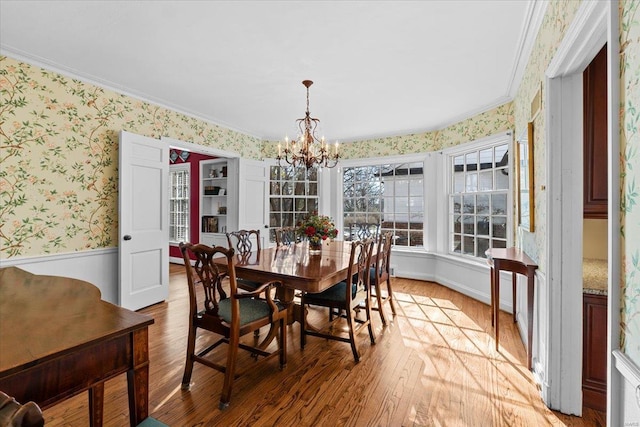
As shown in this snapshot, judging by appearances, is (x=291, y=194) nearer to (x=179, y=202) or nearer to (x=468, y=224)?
(x=179, y=202)

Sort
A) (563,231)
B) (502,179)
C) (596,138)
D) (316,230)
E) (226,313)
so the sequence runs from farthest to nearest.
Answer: (502,179)
(316,230)
(226,313)
(596,138)
(563,231)

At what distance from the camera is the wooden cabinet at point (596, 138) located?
1.94 m

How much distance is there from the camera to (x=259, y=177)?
5.39m

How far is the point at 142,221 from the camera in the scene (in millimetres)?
3621

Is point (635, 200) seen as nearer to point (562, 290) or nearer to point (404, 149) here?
point (562, 290)

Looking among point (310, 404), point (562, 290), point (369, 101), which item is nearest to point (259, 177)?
point (369, 101)

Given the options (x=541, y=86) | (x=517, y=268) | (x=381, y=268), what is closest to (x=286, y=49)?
(x=541, y=86)

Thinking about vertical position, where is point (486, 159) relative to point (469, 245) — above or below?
above

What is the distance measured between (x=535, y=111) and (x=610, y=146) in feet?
4.79

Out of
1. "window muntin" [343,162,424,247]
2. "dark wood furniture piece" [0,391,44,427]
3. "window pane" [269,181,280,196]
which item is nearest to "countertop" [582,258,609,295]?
"dark wood furniture piece" [0,391,44,427]

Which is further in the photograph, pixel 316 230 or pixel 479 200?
pixel 479 200

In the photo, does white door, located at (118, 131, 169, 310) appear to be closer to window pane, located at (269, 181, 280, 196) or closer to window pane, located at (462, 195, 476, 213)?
window pane, located at (269, 181, 280, 196)

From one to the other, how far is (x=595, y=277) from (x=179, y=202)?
6.97 meters

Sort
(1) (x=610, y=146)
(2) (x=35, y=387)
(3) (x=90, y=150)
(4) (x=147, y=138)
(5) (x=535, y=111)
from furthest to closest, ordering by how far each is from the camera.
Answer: (4) (x=147, y=138) < (3) (x=90, y=150) < (5) (x=535, y=111) < (1) (x=610, y=146) < (2) (x=35, y=387)
